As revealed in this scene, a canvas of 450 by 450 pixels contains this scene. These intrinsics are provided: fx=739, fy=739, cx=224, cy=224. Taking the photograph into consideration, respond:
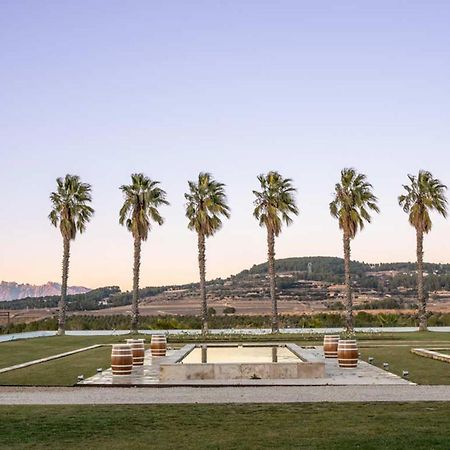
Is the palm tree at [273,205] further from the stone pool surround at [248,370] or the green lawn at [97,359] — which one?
the stone pool surround at [248,370]

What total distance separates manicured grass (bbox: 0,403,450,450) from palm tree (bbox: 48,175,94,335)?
3483 cm

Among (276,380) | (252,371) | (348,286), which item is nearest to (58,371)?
(252,371)

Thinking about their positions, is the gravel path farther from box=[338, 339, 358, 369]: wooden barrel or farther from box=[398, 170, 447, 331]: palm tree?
box=[398, 170, 447, 331]: palm tree

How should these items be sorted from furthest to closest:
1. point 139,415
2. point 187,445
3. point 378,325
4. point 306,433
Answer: point 378,325, point 139,415, point 306,433, point 187,445

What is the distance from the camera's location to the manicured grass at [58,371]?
19750 millimetres

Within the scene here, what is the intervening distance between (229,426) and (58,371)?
1158 centimetres

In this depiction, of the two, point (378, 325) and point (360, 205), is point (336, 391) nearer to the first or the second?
point (360, 205)

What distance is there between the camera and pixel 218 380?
65.2ft

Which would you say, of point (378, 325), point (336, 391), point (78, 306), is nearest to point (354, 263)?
point (78, 306)

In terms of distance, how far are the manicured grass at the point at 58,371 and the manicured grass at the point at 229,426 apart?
Answer: 5025 millimetres

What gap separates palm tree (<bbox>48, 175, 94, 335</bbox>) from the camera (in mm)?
48938

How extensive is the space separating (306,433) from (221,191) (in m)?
37.8

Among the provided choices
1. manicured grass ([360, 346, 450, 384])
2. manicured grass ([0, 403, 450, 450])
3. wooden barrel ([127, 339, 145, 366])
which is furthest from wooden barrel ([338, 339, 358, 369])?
manicured grass ([0, 403, 450, 450])

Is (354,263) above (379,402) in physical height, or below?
above
